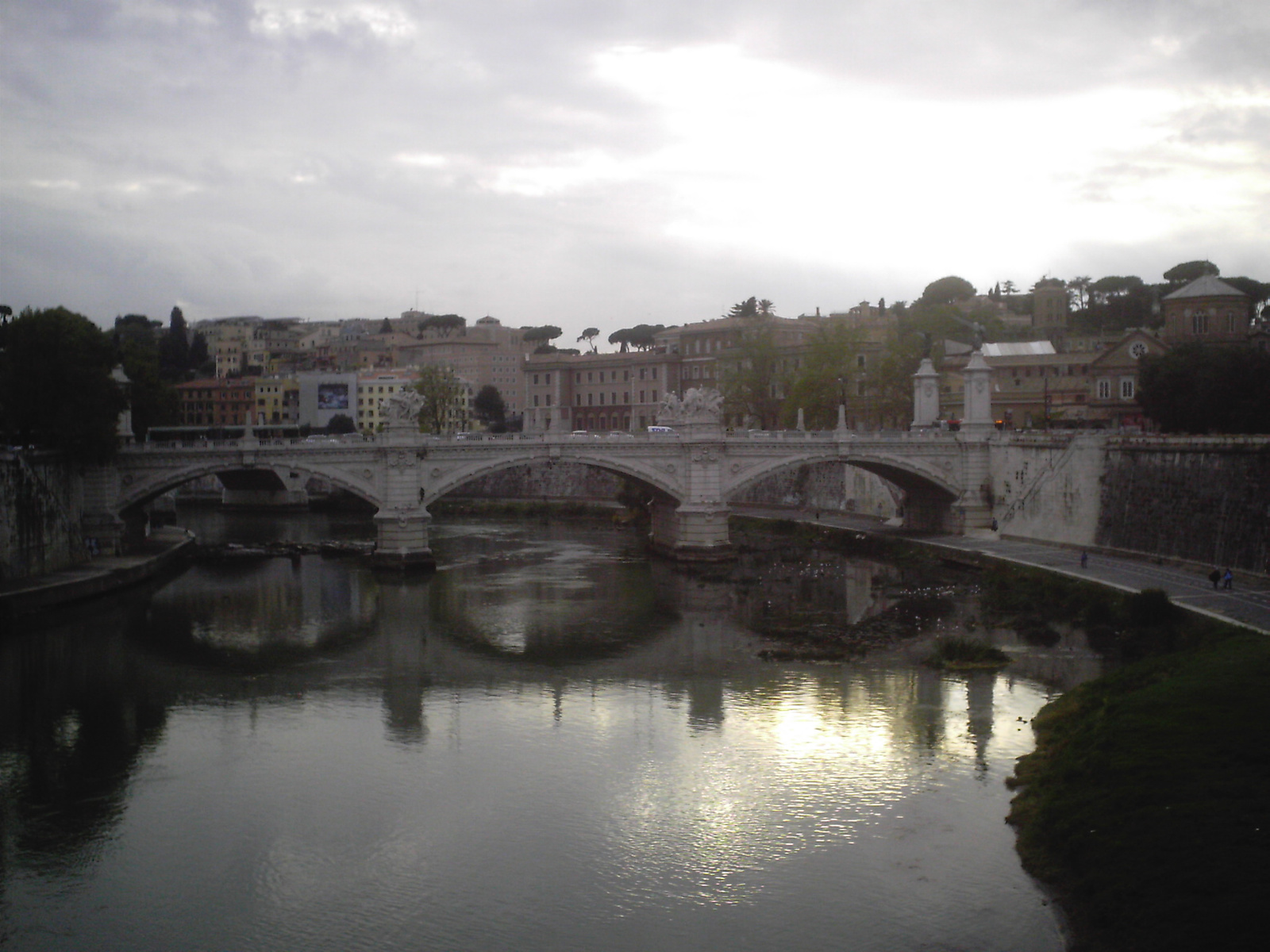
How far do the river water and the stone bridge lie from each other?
7176 mm

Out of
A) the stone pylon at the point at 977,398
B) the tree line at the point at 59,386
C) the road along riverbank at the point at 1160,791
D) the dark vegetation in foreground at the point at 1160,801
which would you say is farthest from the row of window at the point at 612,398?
the dark vegetation in foreground at the point at 1160,801

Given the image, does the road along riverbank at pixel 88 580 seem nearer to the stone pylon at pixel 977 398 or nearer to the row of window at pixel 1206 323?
the stone pylon at pixel 977 398

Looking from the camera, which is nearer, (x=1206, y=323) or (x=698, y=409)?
(x=698, y=409)

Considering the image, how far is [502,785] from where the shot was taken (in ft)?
55.5

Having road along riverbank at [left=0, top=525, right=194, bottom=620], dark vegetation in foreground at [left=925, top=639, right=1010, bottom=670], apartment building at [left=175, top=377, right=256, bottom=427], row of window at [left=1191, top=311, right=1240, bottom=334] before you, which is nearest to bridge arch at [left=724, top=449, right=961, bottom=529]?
dark vegetation in foreground at [left=925, top=639, right=1010, bottom=670]

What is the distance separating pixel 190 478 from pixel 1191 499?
96.1 ft

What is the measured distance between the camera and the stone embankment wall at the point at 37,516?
95.2 feet

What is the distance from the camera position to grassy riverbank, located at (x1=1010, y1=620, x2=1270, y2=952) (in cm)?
1120

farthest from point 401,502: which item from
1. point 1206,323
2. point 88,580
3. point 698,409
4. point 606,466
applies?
point 1206,323

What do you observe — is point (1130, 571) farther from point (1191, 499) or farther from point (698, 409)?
point (698, 409)

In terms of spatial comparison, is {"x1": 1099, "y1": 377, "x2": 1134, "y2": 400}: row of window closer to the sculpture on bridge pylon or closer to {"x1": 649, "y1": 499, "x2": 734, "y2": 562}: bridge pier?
{"x1": 649, "y1": 499, "x2": 734, "y2": 562}: bridge pier

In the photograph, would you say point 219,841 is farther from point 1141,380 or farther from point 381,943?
point 1141,380

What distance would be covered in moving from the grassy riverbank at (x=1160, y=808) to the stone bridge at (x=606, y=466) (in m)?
22.4

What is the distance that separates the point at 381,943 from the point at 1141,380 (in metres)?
38.4
